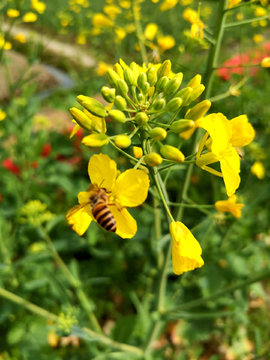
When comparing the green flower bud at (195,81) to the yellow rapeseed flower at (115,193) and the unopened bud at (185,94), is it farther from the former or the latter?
the yellow rapeseed flower at (115,193)

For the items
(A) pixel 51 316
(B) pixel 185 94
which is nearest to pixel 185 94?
(B) pixel 185 94

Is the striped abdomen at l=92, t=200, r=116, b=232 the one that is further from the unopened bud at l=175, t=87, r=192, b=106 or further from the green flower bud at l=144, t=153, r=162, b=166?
the unopened bud at l=175, t=87, r=192, b=106

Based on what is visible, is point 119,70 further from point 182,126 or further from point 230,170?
point 230,170

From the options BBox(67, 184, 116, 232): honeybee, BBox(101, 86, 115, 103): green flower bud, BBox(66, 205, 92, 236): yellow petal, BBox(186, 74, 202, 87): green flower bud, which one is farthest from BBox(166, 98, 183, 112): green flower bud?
BBox(66, 205, 92, 236): yellow petal

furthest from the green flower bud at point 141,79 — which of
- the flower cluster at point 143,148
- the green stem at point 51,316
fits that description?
the green stem at point 51,316

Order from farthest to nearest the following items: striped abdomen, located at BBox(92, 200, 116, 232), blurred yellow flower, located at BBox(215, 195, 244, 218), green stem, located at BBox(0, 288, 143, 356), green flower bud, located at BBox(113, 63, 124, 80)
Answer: green stem, located at BBox(0, 288, 143, 356) → blurred yellow flower, located at BBox(215, 195, 244, 218) → green flower bud, located at BBox(113, 63, 124, 80) → striped abdomen, located at BBox(92, 200, 116, 232)

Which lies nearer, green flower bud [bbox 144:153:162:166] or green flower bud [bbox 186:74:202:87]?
green flower bud [bbox 144:153:162:166]
